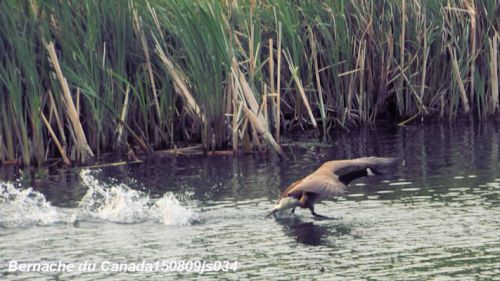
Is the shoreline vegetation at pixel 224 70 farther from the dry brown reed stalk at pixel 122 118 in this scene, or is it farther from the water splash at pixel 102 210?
the water splash at pixel 102 210

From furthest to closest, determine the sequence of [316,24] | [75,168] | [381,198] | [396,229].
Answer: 1. [316,24]
2. [75,168]
3. [381,198]
4. [396,229]

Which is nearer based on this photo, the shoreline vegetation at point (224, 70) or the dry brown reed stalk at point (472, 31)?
the shoreline vegetation at point (224, 70)

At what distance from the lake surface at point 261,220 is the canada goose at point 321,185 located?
0.20m

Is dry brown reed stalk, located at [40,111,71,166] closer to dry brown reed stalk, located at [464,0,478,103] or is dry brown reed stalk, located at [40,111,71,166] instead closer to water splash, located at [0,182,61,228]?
water splash, located at [0,182,61,228]

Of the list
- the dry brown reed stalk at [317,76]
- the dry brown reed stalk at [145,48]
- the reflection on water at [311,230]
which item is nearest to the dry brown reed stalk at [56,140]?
the dry brown reed stalk at [145,48]

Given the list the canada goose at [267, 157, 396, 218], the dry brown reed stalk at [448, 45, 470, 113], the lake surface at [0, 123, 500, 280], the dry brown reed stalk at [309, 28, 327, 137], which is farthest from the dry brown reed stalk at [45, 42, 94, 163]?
the dry brown reed stalk at [448, 45, 470, 113]

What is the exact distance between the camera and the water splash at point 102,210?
12.8 m

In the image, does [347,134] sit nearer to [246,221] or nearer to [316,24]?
[316,24]

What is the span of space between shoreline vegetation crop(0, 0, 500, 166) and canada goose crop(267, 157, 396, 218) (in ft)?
10.00

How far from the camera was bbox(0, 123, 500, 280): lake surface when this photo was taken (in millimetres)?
10539

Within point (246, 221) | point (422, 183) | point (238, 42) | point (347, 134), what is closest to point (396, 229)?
point (246, 221)

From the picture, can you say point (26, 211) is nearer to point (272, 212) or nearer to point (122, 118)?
point (272, 212)

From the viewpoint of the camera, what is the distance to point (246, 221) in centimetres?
1255

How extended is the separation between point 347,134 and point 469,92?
87.5 inches
